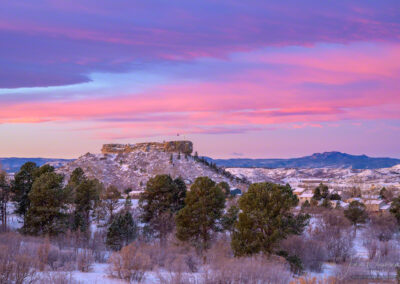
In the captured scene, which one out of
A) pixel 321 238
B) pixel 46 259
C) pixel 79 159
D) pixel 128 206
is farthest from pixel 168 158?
pixel 46 259

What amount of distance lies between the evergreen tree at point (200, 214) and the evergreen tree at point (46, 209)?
27.3ft

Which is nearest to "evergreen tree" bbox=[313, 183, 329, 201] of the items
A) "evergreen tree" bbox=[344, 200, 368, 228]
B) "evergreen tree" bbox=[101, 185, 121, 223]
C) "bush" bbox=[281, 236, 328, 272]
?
"evergreen tree" bbox=[344, 200, 368, 228]

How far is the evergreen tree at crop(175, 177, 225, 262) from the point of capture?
95.8 feet

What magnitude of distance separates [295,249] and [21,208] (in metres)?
21.5

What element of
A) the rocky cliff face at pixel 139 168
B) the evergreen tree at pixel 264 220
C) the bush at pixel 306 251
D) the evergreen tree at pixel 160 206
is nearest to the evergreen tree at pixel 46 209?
the evergreen tree at pixel 160 206

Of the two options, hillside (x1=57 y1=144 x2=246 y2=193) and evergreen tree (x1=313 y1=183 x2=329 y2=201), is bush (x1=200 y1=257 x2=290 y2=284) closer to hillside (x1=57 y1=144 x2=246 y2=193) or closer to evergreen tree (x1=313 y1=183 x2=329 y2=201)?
evergreen tree (x1=313 y1=183 x2=329 y2=201)

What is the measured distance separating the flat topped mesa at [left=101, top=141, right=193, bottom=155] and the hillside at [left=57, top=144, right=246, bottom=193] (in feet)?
61.6

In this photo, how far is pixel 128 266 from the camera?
1786 centimetres

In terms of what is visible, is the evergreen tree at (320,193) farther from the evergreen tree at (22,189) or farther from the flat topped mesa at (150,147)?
the flat topped mesa at (150,147)

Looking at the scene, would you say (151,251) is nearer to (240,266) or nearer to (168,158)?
(240,266)

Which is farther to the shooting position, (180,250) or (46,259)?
(180,250)

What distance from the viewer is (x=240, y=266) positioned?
676 inches

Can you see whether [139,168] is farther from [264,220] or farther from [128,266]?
[128,266]

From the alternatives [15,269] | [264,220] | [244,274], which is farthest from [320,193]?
[15,269]
